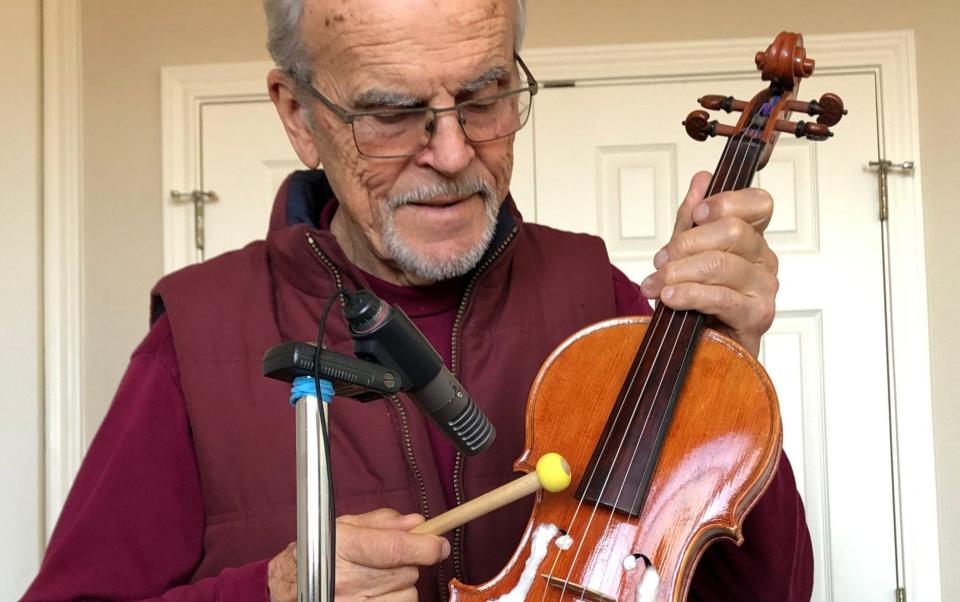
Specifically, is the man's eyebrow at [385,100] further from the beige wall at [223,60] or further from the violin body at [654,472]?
the beige wall at [223,60]

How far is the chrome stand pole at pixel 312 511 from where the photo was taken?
71 cm

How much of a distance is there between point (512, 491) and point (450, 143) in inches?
18.1

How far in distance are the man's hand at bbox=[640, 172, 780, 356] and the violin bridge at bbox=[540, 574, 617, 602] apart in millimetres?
296

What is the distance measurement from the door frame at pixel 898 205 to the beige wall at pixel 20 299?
1.25ft

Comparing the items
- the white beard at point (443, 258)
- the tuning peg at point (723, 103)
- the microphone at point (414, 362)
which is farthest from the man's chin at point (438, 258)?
the microphone at point (414, 362)

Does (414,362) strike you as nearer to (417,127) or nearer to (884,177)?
(417,127)

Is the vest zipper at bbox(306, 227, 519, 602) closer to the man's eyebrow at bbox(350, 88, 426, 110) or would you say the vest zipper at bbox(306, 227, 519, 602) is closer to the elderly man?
the elderly man

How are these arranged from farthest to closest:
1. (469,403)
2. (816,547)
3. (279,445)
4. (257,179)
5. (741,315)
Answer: (257,179), (816,547), (279,445), (741,315), (469,403)

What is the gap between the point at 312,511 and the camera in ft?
2.32

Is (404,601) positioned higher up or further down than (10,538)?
higher up

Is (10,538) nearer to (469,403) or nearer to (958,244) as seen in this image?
(469,403)

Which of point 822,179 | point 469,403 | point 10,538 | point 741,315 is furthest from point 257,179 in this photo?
point 469,403

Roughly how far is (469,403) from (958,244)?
2335 millimetres

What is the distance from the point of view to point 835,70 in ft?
9.19
